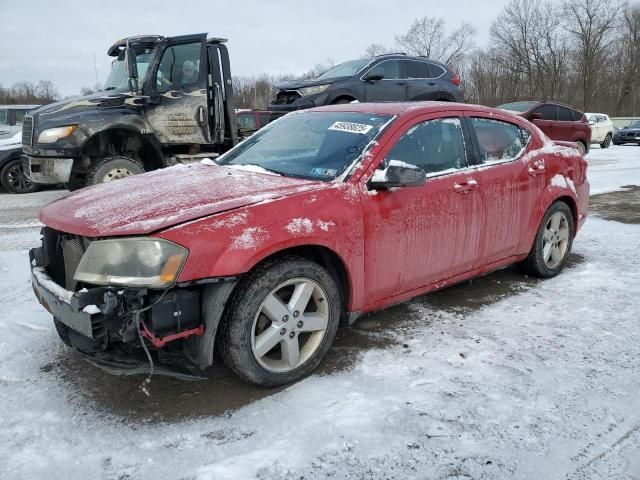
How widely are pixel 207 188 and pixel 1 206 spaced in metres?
7.06

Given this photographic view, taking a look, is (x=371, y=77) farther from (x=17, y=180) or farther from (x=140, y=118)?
(x=17, y=180)

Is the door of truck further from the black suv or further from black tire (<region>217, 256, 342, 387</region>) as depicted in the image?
black tire (<region>217, 256, 342, 387</region>)

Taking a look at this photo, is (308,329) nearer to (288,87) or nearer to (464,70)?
(288,87)

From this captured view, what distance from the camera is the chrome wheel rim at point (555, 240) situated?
15.2ft

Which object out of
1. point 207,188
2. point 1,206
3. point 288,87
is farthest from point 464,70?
point 207,188

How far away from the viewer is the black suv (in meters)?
10.2

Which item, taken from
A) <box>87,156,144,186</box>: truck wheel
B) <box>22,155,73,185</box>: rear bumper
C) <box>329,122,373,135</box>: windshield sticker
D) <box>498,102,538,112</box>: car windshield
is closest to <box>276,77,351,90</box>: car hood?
<box>87,156,144,186</box>: truck wheel

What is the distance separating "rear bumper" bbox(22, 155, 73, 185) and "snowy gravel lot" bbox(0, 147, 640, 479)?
13.3ft

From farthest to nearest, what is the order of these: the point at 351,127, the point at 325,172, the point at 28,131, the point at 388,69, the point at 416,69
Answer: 1. the point at 416,69
2. the point at 388,69
3. the point at 28,131
4. the point at 351,127
5. the point at 325,172

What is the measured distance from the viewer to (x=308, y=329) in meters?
2.93

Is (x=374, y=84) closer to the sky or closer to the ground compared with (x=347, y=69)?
closer to the ground

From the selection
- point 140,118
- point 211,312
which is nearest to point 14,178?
point 140,118

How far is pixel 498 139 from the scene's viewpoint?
13.7 feet

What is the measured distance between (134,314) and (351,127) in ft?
6.25
